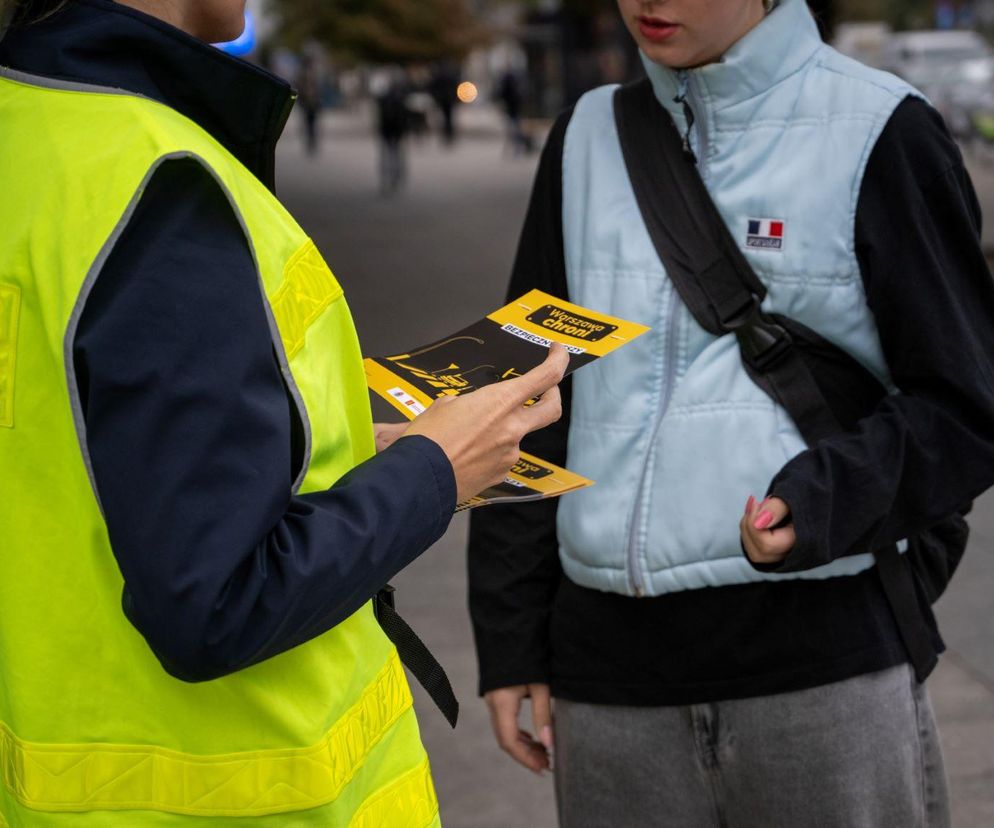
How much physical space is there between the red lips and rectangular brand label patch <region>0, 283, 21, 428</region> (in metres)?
1.07

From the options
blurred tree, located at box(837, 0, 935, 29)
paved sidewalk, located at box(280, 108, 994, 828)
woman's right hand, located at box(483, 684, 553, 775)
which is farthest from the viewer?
blurred tree, located at box(837, 0, 935, 29)

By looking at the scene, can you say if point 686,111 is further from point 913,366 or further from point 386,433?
point 386,433

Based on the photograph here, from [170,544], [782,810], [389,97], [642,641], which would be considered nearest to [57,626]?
[170,544]

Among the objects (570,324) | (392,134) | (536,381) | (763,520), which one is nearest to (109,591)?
(536,381)

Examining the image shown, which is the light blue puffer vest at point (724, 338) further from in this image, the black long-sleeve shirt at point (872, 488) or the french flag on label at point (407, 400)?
the french flag on label at point (407, 400)

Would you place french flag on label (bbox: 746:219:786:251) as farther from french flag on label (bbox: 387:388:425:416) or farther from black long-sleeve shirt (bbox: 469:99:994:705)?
french flag on label (bbox: 387:388:425:416)

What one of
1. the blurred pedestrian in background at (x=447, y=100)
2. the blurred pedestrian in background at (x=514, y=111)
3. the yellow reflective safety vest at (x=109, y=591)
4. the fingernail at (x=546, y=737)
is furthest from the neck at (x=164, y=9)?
the blurred pedestrian in background at (x=447, y=100)

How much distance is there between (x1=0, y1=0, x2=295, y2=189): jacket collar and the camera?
4.49ft

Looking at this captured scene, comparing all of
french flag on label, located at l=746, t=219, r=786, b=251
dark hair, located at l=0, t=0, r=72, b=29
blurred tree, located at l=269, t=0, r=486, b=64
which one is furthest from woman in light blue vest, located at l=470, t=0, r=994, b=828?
blurred tree, located at l=269, t=0, r=486, b=64

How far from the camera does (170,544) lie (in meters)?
1.26

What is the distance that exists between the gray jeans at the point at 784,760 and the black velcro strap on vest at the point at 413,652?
38 cm

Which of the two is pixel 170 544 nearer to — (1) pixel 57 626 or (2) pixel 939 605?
(1) pixel 57 626

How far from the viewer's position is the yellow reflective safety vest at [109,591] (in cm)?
133

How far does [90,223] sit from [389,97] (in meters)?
19.6
